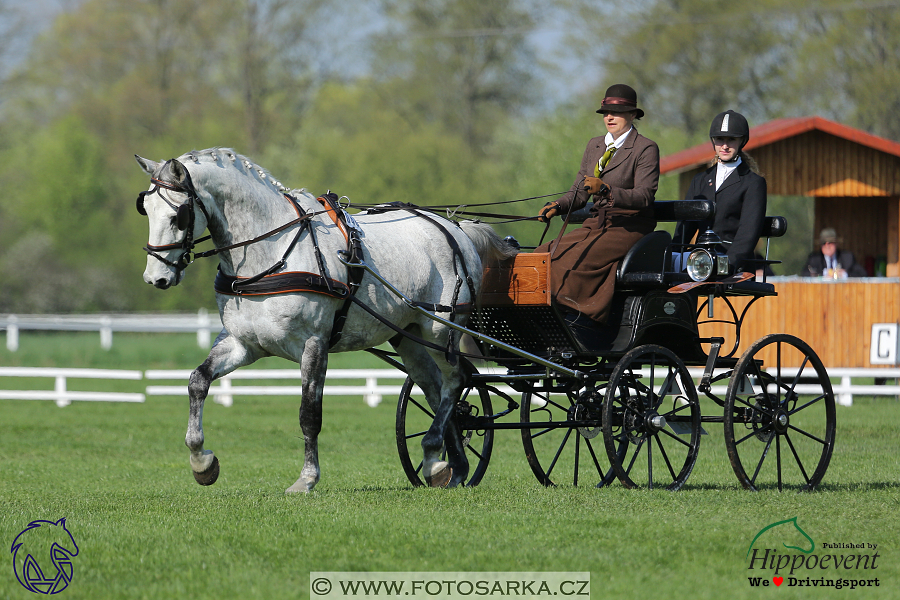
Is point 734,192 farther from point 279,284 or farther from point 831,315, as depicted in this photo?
point 831,315

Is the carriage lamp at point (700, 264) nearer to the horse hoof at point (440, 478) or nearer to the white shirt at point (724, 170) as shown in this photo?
the white shirt at point (724, 170)

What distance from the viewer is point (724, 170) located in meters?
8.26

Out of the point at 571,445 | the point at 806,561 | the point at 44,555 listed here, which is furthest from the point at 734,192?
the point at 44,555

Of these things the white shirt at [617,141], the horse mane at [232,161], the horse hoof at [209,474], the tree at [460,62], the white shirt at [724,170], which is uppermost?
the tree at [460,62]

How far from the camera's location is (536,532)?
231 inches

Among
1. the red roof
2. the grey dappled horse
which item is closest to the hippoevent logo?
the grey dappled horse

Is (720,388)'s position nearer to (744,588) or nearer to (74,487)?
(74,487)

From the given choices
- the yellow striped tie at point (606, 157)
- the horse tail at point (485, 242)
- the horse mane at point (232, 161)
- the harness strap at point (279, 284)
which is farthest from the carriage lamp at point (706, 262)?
→ the horse mane at point (232, 161)

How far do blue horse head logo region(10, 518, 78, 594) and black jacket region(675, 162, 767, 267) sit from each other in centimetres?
461

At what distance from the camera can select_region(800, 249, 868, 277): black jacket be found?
1755cm

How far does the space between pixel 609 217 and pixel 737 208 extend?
3.09 ft

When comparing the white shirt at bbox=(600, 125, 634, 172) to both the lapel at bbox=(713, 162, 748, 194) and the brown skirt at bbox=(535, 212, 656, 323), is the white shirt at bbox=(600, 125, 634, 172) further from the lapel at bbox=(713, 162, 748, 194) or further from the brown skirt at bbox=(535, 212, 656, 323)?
the lapel at bbox=(713, 162, 748, 194)

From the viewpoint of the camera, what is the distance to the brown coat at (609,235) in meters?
7.75

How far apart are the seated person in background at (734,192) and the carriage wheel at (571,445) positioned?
1.37 m
